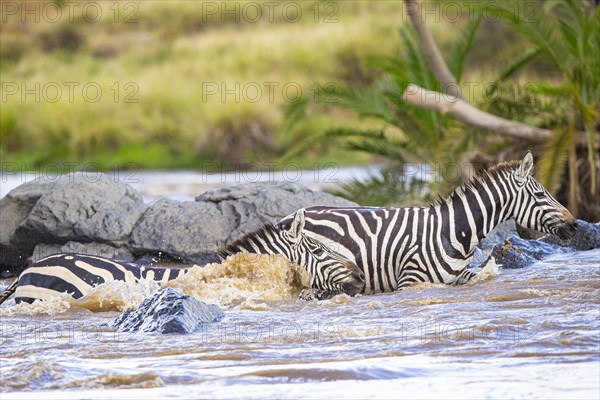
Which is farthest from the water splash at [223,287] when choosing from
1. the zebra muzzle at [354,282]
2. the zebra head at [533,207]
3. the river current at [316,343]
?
the zebra head at [533,207]

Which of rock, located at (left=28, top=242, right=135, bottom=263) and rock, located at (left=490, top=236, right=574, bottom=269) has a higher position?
rock, located at (left=28, top=242, right=135, bottom=263)

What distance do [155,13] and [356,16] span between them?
876cm

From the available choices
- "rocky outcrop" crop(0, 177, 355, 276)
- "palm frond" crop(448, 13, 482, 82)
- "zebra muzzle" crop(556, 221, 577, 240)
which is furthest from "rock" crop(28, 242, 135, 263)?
"palm frond" crop(448, 13, 482, 82)

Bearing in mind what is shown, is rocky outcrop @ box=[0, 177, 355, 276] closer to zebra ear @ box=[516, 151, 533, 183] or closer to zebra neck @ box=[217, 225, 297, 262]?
zebra neck @ box=[217, 225, 297, 262]

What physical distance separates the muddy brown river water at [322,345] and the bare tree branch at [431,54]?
18.0 feet

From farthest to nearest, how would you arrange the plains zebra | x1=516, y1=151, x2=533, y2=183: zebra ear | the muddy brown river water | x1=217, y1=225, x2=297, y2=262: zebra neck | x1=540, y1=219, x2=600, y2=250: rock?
x1=540, y1=219, x2=600, y2=250: rock → x1=516, y1=151, x2=533, y2=183: zebra ear → the plains zebra → x1=217, y1=225, x2=297, y2=262: zebra neck → the muddy brown river water

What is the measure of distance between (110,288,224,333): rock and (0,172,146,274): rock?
388 centimetres

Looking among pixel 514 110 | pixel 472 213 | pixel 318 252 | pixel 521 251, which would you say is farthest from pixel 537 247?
pixel 514 110

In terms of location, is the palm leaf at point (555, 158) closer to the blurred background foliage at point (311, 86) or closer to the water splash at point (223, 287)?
the blurred background foliage at point (311, 86)

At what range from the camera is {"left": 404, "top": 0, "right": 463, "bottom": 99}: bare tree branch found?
48.8 ft

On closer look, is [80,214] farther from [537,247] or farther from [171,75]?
[171,75]

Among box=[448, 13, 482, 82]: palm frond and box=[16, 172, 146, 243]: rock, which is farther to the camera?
box=[448, 13, 482, 82]: palm frond

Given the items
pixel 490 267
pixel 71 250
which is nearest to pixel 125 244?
pixel 71 250

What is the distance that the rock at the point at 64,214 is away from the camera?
11.8 m
